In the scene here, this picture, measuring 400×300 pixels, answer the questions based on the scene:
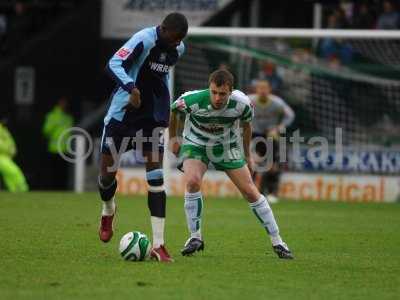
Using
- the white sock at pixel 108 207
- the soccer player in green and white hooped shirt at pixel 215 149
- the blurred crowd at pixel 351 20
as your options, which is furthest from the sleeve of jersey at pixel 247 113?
the blurred crowd at pixel 351 20

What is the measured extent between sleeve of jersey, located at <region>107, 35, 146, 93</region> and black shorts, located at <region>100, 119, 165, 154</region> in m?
0.50

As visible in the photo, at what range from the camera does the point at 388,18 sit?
76.6 feet

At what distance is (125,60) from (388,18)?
47.8ft

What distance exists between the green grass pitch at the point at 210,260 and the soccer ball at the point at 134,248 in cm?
13

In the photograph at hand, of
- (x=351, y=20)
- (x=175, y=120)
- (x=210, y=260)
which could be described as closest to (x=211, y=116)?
(x=175, y=120)

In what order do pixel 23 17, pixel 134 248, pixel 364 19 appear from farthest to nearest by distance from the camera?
pixel 23 17 < pixel 364 19 < pixel 134 248

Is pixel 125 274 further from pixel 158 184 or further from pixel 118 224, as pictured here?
pixel 118 224

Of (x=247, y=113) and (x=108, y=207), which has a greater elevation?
(x=247, y=113)

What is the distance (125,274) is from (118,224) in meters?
5.43

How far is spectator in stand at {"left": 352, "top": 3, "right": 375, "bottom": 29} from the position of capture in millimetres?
23812

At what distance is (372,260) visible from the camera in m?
10.3

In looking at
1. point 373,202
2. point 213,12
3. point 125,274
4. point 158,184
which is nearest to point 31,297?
point 125,274

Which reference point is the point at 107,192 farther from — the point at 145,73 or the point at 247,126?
the point at 247,126

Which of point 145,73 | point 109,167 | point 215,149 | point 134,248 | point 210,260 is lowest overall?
point 210,260
